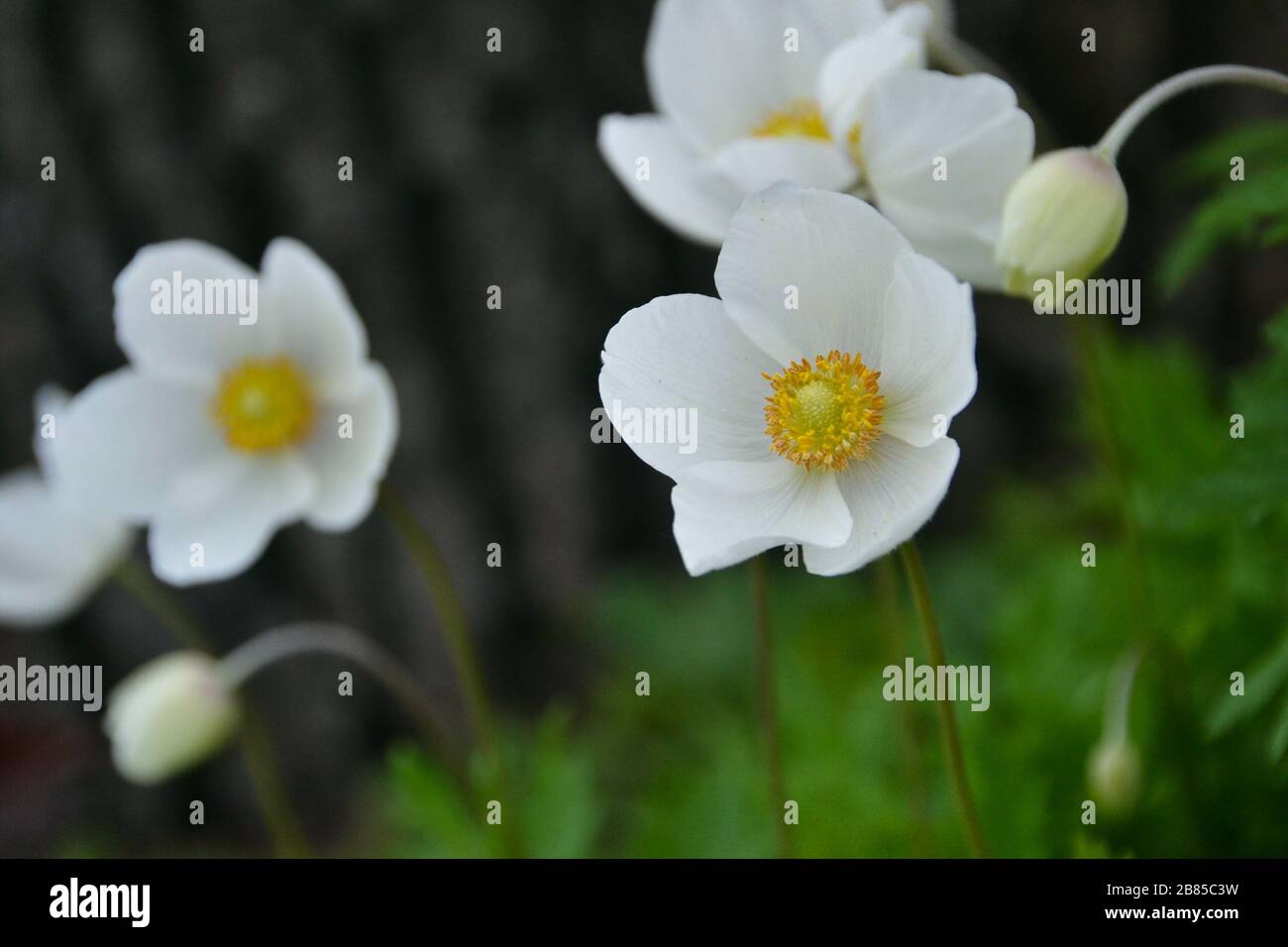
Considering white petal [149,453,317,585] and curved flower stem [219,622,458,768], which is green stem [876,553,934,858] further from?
white petal [149,453,317,585]

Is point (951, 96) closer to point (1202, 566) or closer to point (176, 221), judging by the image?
point (1202, 566)

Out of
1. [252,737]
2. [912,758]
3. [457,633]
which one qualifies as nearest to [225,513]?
[457,633]

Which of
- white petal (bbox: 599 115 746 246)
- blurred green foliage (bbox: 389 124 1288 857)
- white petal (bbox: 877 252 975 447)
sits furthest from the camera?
blurred green foliage (bbox: 389 124 1288 857)

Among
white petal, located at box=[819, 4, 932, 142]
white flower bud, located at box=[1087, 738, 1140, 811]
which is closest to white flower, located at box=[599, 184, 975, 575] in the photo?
white petal, located at box=[819, 4, 932, 142]

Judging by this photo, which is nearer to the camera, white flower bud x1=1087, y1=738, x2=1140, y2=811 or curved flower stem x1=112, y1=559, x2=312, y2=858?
white flower bud x1=1087, y1=738, x2=1140, y2=811

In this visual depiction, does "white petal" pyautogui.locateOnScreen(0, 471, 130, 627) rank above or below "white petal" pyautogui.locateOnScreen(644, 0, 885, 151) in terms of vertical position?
below
